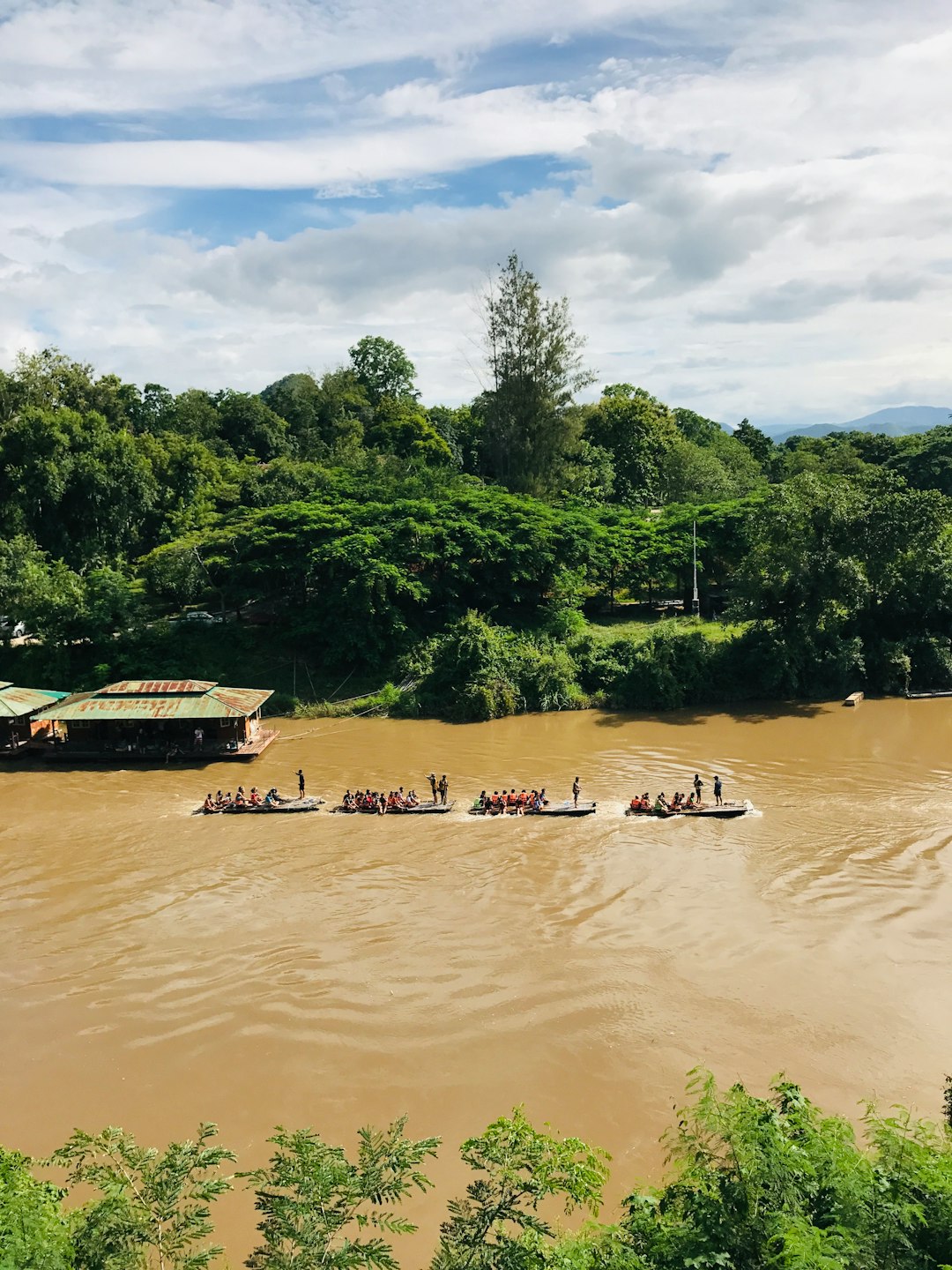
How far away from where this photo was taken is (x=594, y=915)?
62.6ft

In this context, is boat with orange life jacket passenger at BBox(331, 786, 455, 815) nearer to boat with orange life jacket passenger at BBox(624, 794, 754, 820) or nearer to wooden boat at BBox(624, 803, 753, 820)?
boat with orange life jacket passenger at BBox(624, 794, 754, 820)

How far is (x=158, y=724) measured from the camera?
102ft

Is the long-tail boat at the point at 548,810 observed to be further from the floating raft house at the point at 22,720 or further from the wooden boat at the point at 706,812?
the floating raft house at the point at 22,720

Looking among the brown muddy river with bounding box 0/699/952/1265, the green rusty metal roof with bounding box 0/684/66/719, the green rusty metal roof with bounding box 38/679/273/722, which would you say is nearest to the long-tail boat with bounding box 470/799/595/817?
the brown muddy river with bounding box 0/699/952/1265

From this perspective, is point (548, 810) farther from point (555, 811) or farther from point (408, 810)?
point (408, 810)

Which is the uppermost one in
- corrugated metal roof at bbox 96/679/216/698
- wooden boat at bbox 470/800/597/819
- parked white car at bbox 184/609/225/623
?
parked white car at bbox 184/609/225/623

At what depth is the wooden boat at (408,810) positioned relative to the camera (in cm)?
2538

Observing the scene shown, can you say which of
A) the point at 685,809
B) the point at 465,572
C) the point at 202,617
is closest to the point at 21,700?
the point at 202,617

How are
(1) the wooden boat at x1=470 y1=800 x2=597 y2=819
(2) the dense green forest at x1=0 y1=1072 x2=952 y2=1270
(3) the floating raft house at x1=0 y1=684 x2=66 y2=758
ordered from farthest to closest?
(3) the floating raft house at x1=0 y1=684 x2=66 y2=758
(1) the wooden boat at x1=470 y1=800 x2=597 y2=819
(2) the dense green forest at x1=0 y1=1072 x2=952 y2=1270

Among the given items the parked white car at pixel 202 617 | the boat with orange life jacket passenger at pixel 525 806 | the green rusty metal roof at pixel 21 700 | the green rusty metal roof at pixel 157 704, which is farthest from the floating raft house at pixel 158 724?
the boat with orange life jacket passenger at pixel 525 806

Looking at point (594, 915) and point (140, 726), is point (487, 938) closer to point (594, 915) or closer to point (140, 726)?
point (594, 915)

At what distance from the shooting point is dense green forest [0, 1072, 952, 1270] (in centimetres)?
753

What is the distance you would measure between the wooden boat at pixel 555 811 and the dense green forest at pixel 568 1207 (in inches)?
608

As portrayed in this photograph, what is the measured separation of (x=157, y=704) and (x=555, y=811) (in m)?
14.5
